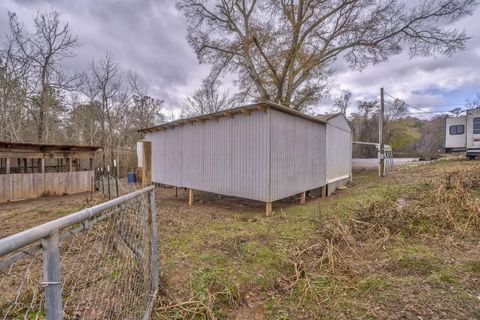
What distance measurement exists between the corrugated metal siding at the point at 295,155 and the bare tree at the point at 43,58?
14.7 metres

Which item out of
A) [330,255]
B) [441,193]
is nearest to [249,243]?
[330,255]

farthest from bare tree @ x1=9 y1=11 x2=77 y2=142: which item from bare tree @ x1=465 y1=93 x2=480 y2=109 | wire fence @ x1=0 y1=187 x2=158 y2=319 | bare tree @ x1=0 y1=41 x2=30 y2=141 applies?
bare tree @ x1=465 y1=93 x2=480 y2=109

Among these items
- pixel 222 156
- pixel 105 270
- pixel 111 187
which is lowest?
pixel 111 187

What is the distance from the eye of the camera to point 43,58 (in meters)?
13.8

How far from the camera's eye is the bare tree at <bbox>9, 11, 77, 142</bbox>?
13203mm

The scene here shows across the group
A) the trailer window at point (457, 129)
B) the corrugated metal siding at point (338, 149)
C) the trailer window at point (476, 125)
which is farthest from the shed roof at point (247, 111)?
the trailer window at point (457, 129)

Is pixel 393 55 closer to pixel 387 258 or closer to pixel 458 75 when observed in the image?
pixel 387 258

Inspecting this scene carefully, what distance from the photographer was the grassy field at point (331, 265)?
94.2 inches

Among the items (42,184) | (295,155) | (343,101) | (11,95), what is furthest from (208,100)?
(343,101)

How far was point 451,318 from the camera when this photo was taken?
7.20ft

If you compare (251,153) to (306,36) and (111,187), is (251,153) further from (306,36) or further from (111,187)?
(306,36)

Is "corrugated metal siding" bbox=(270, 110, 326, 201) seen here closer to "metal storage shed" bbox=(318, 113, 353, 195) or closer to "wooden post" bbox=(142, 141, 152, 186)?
"metal storage shed" bbox=(318, 113, 353, 195)

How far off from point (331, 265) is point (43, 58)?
1812 centimetres

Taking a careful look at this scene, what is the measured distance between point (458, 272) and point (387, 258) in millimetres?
755
